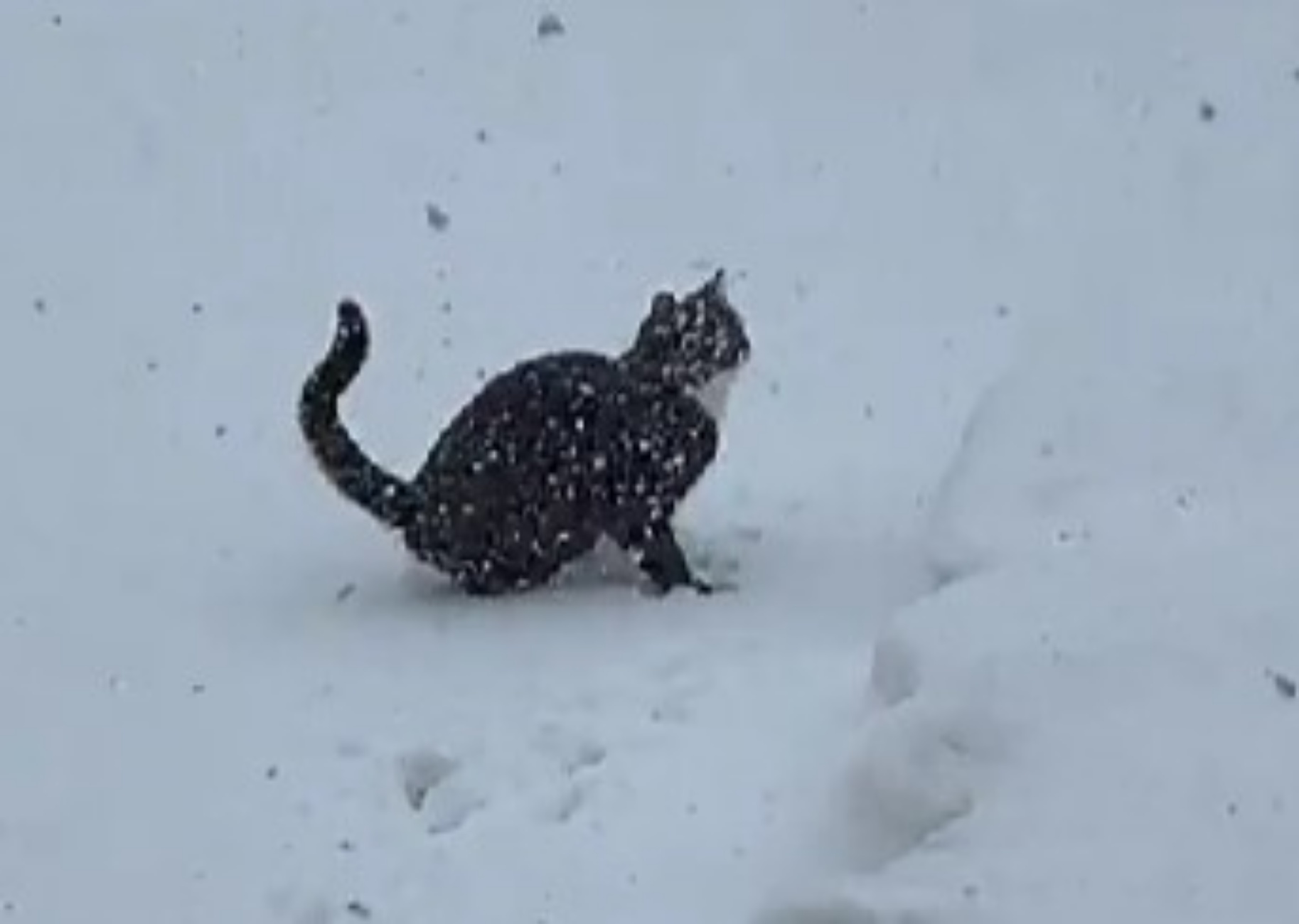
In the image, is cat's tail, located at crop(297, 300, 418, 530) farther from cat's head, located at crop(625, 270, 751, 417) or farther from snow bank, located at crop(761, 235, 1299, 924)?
snow bank, located at crop(761, 235, 1299, 924)

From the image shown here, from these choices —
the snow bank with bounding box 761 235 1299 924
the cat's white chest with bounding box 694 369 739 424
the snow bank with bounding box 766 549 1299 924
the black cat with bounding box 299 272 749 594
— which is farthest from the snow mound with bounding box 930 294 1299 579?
the cat's white chest with bounding box 694 369 739 424

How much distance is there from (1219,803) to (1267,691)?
0.41 m

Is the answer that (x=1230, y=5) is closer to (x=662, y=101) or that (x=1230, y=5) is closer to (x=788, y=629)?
(x=662, y=101)

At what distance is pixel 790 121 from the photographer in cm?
1388

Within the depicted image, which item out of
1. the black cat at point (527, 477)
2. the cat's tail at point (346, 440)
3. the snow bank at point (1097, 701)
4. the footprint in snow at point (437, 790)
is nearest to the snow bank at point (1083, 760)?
the snow bank at point (1097, 701)

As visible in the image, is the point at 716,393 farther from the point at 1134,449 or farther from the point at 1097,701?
the point at 1097,701

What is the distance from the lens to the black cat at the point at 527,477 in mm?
8094

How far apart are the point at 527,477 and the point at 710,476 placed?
153 cm

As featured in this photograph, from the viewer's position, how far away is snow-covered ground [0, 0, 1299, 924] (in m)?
4.98

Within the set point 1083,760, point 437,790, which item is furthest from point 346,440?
point 1083,760

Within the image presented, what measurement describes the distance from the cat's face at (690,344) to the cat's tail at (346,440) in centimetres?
87

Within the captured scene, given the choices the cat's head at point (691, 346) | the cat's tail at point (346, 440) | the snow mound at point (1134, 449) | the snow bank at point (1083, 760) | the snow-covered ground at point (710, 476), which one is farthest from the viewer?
the cat's head at point (691, 346)

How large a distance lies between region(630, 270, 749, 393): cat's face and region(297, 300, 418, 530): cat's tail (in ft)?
2.85

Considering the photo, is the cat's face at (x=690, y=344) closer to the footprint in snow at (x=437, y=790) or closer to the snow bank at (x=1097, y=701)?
the snow bank at (x=1097, y=701)
